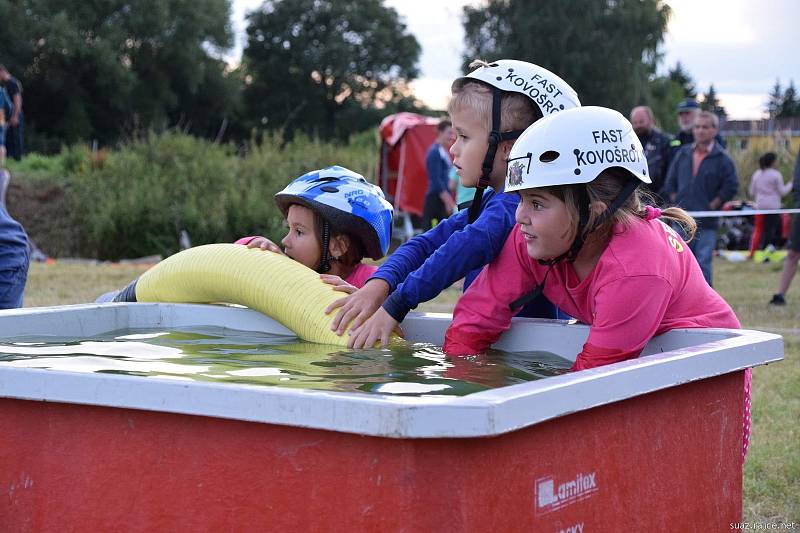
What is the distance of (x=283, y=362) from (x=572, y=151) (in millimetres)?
1012

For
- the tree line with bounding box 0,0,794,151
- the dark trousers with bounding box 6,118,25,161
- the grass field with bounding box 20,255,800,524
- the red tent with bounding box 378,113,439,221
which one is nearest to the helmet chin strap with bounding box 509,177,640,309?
the grass field with bounding box 20,255,800,524

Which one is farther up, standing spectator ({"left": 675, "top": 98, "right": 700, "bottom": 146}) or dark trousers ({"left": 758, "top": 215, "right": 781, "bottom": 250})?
standing spectator ({"left": 675, "top": 98, "right": 700, "bottom": 146})

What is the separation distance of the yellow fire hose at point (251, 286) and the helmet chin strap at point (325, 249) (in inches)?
12.7

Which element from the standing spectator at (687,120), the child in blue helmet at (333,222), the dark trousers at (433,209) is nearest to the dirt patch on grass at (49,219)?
the dark trousers at (433,209)

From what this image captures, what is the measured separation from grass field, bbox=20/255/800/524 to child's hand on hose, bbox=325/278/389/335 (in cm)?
155

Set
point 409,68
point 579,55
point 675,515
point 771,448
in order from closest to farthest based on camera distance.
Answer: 1. point 675,515
2. point 771,448
3. point 579,55
4. point 409,68

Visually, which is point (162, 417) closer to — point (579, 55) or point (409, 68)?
point (579, 55)

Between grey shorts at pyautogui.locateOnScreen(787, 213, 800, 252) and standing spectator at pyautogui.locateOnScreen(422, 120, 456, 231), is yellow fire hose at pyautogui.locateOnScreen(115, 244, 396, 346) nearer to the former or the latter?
grey shorts at pyautogui.locateOnScreen(787, 213, 800, 252)

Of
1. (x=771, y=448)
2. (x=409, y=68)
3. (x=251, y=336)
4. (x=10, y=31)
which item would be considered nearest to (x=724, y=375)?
(x=251, y=336)

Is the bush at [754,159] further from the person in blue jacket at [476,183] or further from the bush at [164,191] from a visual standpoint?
the person in blue jacket at [476,183]

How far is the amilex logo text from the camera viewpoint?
1988mm

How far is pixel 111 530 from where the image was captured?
6.81 ft

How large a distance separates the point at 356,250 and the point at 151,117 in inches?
1844

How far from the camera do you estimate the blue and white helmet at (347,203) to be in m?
4.07
